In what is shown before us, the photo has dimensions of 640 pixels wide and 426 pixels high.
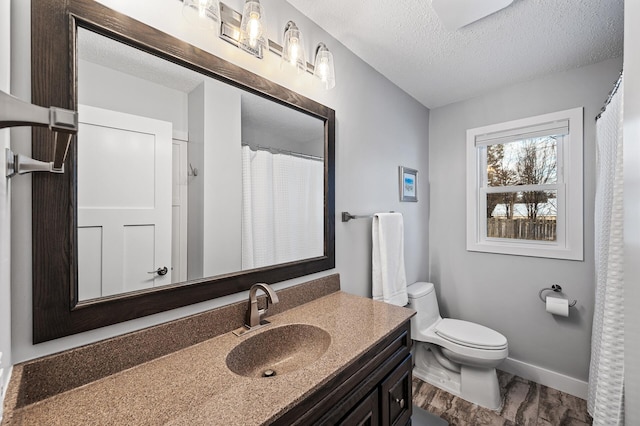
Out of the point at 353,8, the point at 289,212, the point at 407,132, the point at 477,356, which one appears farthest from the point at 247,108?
the point at 477,356

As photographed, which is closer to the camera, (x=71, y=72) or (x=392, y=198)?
(x=71, y=72)

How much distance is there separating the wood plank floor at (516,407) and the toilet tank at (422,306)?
1.40 feet

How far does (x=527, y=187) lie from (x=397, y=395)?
1.99 m

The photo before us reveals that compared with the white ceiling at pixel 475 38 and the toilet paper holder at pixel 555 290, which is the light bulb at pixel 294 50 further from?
the toilet paper holder at pixel 555 290

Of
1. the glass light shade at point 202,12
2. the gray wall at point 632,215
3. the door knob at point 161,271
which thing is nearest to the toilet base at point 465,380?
the gray wall at point 632,215

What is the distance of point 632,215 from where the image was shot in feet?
2.74

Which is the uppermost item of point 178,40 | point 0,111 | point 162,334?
point 178,40

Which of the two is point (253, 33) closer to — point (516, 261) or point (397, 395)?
point (397, 395)

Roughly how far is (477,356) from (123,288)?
203cm

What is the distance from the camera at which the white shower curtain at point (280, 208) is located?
4.00ft

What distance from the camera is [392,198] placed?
214cm

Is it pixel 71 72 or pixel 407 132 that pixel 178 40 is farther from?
pixel 407 132

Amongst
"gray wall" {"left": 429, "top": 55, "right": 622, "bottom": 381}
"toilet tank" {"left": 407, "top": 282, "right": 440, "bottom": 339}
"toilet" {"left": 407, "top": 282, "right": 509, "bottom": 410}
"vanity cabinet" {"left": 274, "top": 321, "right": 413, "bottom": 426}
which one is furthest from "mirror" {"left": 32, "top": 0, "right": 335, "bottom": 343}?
"gray wall" {"left": 429, "top": 55, "right": 622, "bottom": 381}

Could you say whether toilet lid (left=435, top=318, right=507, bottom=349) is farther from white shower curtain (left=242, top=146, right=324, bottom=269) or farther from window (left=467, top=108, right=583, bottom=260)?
white shower curtain (left=242, top=146, right=324, bottom=269)
